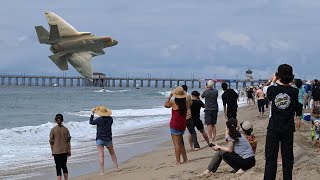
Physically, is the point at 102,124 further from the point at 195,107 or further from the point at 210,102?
the point at 210,102

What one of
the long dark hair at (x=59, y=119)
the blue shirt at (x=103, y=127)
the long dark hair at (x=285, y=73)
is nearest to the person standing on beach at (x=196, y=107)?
the blue shirt at (x=103, y=127)

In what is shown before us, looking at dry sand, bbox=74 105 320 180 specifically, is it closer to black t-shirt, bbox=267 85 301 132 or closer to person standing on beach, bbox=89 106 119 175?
person standing on beach, bbox=89 106 119 175

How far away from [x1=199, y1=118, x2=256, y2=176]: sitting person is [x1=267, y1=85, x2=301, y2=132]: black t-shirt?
1878 mm

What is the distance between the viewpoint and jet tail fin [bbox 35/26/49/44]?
4242 mm

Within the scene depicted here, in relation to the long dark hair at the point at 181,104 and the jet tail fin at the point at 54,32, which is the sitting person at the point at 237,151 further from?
the jet tail fin at the point at 54,32

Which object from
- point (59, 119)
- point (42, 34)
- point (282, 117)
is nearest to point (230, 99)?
point (59, 119)

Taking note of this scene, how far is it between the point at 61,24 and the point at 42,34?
8.3 inches

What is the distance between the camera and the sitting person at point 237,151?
8.49 metres

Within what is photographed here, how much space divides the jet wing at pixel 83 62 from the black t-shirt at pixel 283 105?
3141 millimetres

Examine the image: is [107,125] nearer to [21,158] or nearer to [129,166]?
[129,166]

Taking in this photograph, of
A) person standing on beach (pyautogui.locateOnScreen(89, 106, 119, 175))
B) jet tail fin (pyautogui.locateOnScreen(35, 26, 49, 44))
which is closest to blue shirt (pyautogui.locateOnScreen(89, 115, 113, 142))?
person standing on beach (pyautogui.locateOnScreen(89, 106, 119, 175))

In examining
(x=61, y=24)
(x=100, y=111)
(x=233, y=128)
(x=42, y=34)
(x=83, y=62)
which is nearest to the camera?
(x=83, y=62)

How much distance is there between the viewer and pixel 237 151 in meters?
8.61

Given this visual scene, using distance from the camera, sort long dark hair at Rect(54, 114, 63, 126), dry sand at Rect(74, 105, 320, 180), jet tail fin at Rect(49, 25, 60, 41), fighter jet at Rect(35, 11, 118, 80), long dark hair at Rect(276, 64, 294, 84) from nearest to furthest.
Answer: fighter jet at Rect(35, 11, 118, 80) → jet tail fin at Rect(49, 25, 60, 41) → long dark hair at Rect(276, 64, 294, 84) → dry sand at Rect(74, 105, 320, 180) → long dark hair at Rect(54, 114, 63, 126)
